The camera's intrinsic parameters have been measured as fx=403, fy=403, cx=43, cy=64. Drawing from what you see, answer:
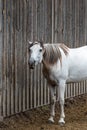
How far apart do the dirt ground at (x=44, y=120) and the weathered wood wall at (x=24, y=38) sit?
150mm

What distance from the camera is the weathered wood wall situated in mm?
7312

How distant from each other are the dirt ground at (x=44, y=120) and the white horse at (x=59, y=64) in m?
0.24

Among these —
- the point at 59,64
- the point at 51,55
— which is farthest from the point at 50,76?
the point at 51,55

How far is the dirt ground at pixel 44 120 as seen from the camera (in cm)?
717

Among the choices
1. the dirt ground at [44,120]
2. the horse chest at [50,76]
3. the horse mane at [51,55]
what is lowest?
the dirt ground at [44,120]

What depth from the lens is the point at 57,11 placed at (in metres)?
9.05

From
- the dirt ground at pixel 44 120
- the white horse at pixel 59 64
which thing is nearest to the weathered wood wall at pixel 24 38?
the dirt ground at pixel 44 120

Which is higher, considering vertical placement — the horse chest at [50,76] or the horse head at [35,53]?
the horse head at [35,53]

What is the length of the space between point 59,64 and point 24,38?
0.93 meters

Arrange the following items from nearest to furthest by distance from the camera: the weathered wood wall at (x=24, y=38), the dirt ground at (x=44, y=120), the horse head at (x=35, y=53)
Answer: the horse head at (x=35, y=53) → the dirt ground at (x=44, y=120) → the weathered wood wall at (x=24, y=38)

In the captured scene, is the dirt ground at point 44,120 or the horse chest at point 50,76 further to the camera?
the horse chest at point 50,76

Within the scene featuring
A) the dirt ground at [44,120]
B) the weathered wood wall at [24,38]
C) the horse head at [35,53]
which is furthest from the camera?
the weathered wood wall at [24,38]

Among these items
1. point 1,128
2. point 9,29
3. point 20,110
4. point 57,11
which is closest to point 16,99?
point 20,110

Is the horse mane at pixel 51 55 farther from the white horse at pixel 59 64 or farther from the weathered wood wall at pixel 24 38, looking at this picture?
the weathered wood wall at pixel 24 38
